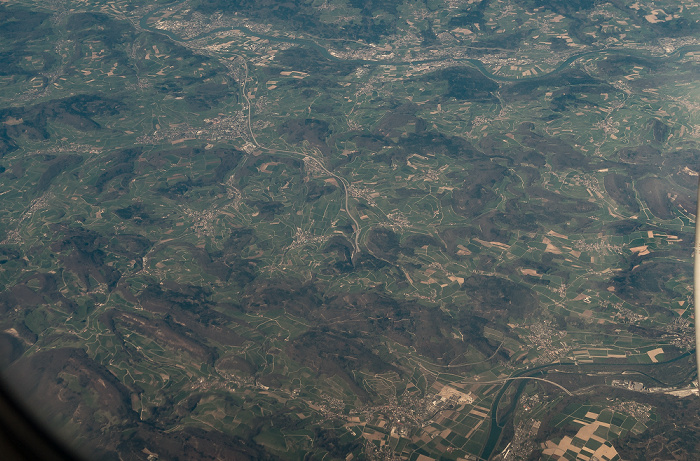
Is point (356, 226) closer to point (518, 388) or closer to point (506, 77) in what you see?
point (518, 388)

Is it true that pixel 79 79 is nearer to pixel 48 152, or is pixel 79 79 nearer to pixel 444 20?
pixel 48 152

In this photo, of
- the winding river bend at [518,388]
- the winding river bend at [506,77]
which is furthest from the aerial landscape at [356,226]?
the winding river bend at [506,77]

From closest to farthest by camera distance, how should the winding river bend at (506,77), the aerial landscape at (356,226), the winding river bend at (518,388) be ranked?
1. the winding river bend at (518,388)
2. the aerial landscape at (356,226)
3. the winding river bend at (506,77)

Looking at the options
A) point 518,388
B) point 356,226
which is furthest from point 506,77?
point 518,388

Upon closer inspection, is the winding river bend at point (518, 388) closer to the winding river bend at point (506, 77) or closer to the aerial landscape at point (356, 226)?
the winding river bend at point (506, 77)

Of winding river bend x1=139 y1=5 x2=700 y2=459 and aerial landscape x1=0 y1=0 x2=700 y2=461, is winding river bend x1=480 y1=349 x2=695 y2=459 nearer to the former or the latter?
winding river bend x1=139 y1=5 x2=700 y2=459

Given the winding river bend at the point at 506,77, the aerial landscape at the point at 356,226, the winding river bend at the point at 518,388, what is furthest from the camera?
the winding river bend at the point at 506,77

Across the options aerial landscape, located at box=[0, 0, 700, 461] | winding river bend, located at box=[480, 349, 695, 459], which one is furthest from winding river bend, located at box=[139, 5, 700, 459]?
aerial landscape, located at box=[0, 0, 700, 461]

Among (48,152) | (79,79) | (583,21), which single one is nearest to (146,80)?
(79,79)
